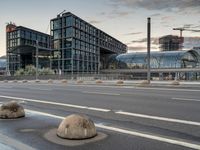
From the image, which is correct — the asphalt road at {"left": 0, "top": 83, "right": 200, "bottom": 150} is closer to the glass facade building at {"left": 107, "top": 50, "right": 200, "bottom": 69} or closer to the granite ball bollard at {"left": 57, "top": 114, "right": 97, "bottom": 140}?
the granite ball bollard at {"left": 57, "top": 114, "right": 97, "bottom": 140}

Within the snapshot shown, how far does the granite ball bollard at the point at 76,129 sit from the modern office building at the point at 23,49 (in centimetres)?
7362

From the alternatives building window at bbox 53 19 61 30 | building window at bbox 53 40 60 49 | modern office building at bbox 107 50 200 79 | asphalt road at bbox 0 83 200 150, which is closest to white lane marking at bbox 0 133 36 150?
asphalt road at bbox 0 83 200 150

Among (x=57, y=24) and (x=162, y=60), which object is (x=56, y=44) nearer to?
(x=57, y=24)

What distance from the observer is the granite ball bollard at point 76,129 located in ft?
20.2

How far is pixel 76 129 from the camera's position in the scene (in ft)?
20.3

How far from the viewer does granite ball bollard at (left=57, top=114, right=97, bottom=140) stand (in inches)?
243

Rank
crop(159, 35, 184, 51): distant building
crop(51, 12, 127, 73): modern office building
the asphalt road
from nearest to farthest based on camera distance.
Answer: the asphalt road
crop(51, 12, 127, 73): modern office building
crop(159, 35, 184, 51): distant building

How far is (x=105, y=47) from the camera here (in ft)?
333

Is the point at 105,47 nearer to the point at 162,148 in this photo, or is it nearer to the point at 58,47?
the point at 58,47

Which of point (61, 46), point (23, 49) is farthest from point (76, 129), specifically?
point (23, 49)

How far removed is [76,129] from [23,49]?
3029 inches

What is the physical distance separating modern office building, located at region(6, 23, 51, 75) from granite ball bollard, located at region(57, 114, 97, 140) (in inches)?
2899

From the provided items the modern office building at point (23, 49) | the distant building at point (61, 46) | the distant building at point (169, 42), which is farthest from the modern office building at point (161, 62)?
the distant building at point (169, 42)

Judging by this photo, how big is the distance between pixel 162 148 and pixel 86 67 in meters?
79.8
